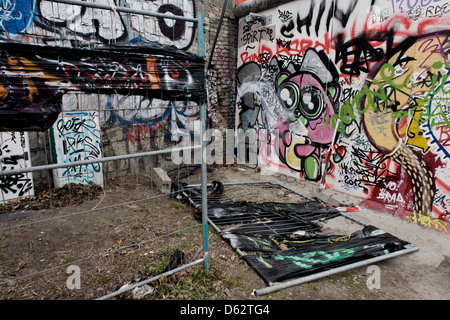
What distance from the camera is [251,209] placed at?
499 cm

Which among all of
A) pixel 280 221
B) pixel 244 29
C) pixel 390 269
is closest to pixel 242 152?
pixel 244 29

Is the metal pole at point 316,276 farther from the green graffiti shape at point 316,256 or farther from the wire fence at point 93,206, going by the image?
the wire fence at point 93,206

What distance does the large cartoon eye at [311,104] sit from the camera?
6.10 metres

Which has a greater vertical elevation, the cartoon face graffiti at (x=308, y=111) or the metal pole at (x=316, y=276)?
the cartoon face graffiti at (x=308, y=111)

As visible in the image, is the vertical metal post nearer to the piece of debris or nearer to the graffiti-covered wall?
the piece of debris

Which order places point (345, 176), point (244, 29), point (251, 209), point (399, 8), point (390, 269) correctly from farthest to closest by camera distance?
point (244, 29), point (345, 176), point (251, 209), point (399, 8), point (390, 269)

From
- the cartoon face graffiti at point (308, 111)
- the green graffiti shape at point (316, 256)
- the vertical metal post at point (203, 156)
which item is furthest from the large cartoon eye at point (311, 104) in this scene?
the vertical metal post at point (203, 156)

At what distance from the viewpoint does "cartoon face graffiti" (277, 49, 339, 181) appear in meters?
5.94

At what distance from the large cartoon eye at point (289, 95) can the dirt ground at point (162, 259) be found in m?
2.90

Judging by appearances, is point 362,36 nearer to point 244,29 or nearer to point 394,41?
point 394,41

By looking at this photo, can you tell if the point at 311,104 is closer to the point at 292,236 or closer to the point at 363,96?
the point at 363,96

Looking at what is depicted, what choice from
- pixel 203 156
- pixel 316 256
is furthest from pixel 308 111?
pixel 203 156

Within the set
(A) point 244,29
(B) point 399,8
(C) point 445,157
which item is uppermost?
(A) point 244,29

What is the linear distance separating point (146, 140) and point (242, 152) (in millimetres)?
2846
